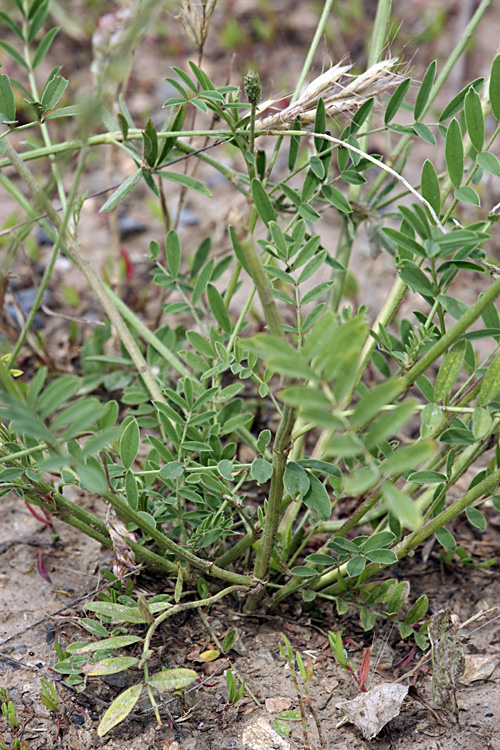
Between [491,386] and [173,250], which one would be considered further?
[173,250]

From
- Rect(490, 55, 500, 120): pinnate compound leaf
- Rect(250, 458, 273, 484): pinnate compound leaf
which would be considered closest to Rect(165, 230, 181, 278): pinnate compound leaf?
Rect(250, 458, 273, 484): pinnate compound leaf

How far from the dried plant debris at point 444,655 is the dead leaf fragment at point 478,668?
0.42 ft

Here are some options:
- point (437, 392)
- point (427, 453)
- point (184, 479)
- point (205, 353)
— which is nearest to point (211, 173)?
point (205, 353)

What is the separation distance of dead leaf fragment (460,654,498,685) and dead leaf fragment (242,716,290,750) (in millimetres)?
362

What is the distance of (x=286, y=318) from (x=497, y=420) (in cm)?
117

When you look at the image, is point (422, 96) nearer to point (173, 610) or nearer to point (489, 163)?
point (489, 163)

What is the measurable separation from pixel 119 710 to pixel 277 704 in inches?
12.6

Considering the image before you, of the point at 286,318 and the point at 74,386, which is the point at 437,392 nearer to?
the point at 74,386

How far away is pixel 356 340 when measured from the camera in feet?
2.42

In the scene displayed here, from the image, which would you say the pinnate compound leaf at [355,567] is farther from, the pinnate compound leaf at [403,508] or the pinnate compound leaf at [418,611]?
the pinnate compound leaf at [403,508]

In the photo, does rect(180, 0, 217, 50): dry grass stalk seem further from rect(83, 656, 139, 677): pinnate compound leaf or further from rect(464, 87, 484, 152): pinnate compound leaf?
rect(83, 656, 139, 677): pinnate compound leaf

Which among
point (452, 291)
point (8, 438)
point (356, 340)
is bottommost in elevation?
point (452, 291)

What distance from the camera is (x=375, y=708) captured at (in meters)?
1.10

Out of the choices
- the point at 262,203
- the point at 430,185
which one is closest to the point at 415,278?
the point at 430,185
